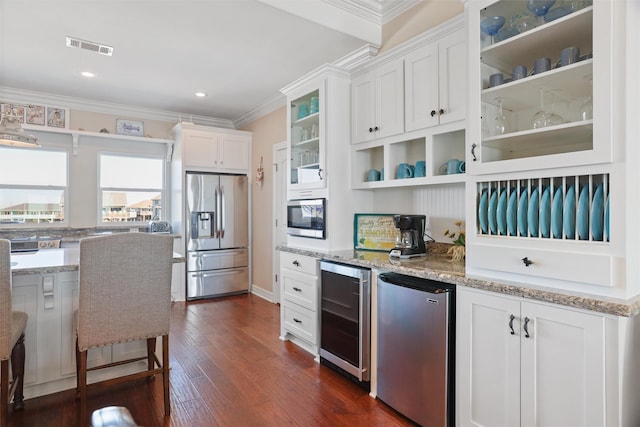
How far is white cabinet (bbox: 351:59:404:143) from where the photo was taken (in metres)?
2.69

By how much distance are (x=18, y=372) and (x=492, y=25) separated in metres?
3.39

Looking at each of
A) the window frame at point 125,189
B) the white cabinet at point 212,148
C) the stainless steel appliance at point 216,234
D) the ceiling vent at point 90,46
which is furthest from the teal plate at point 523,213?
the window frame at point 125,189

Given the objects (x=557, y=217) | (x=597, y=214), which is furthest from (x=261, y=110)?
(x=597, y=214)

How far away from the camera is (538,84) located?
5.93 feet

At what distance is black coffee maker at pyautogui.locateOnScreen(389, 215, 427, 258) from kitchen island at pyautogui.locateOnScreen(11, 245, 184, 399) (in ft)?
6.90

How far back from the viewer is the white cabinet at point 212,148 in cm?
493

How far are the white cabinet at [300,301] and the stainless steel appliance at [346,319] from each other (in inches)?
3.5

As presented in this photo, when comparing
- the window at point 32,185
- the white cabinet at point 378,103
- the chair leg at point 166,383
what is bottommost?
the chair leg at point 166,383

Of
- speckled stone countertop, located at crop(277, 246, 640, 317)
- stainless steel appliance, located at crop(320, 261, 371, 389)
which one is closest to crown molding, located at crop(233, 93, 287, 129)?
speckled stone countertop, located at crop(277, 246, 640, 317)

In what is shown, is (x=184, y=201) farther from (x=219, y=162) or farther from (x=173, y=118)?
(x=173, y=118)

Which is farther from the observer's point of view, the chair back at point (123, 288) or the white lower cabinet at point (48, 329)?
the white lower cabinet at point (48, 329)

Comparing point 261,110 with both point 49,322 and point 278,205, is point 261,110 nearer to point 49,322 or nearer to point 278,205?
point 278,205

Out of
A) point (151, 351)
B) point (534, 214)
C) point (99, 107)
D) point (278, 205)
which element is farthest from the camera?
point (99, 107)

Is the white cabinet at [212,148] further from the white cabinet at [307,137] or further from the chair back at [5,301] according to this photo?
the chair back at [5,301]
